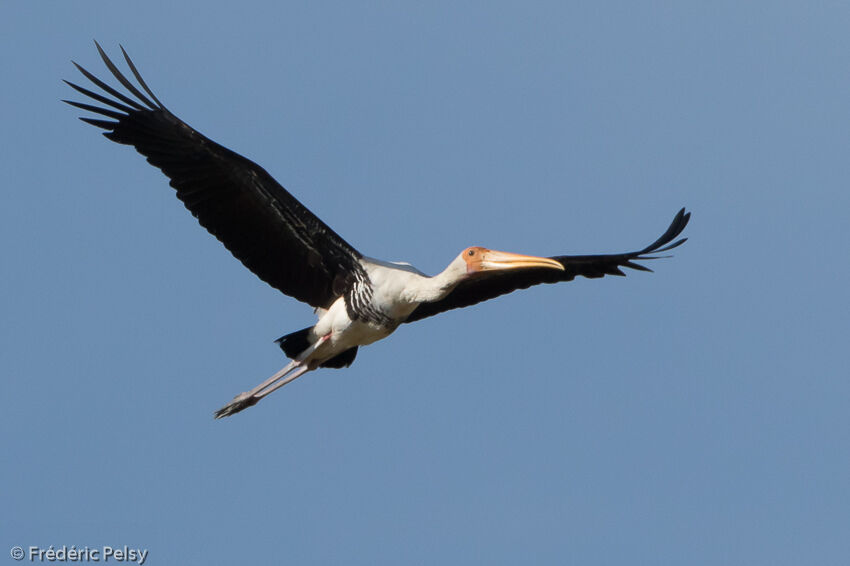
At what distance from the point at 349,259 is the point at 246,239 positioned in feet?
4.44

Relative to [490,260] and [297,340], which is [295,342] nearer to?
[297,340]

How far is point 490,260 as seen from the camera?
19.0 m

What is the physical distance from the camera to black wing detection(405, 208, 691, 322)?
20.3 metres

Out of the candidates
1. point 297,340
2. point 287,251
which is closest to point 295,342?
point 297,340

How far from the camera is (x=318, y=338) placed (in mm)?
19375

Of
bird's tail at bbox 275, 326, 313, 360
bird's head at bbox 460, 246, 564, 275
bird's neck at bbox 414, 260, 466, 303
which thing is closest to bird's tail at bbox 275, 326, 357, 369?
bird's tail at bbox 275, 326, 313, 360

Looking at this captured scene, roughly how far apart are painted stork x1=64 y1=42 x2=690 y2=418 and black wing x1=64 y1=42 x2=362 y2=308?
0.01m

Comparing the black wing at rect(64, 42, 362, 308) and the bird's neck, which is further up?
the black wing at rect(64, 42, 362, 308)

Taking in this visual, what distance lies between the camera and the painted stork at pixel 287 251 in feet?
60.7

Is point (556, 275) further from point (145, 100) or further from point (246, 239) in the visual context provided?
point (145, 100)

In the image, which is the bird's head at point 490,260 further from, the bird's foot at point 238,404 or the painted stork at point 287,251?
the bird's foot at point 238,404

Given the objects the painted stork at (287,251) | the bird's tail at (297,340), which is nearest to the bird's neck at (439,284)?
the painted stork at (287,251)

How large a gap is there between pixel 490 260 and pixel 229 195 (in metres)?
3.45

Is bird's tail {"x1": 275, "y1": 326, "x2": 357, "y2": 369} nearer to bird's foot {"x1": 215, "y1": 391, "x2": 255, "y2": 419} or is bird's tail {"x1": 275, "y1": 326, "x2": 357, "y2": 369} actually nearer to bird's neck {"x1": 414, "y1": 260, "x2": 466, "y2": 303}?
bird's foot {"x1": 215, "y1": 391, "x2": 255, "y2": 419}
